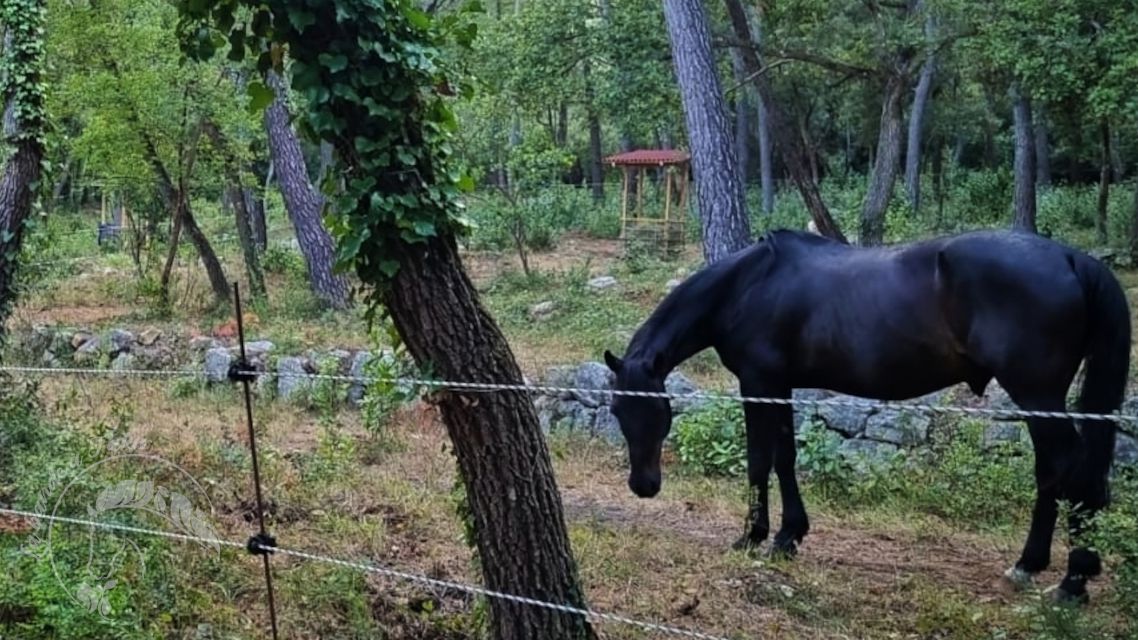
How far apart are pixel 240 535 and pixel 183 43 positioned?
2.22m

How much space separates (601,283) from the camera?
12.8m

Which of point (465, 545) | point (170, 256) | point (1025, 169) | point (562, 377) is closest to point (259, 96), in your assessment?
point (465, 545)

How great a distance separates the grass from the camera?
3420 mm

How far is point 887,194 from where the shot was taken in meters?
11.8

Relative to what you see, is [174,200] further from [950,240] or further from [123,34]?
[950,240]

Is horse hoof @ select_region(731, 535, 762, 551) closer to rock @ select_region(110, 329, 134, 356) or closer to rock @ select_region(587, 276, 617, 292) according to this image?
rock @ select_region(110, 329, 134, 356)

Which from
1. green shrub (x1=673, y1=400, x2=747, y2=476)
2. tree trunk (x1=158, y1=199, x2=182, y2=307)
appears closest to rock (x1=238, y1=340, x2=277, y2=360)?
tree trunk (x1=158, y1=199, x2=182, y2=307)

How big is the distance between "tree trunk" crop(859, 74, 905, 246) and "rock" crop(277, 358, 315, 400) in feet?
21.9

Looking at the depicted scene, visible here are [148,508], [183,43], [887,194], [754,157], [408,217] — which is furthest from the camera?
[754,157]

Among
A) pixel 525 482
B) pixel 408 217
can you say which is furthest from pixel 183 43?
pixel 525 482

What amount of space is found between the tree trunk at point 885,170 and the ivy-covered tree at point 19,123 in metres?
8.99

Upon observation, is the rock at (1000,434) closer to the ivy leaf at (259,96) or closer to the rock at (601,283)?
the ivy leaf at (259,96)

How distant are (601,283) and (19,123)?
825cm

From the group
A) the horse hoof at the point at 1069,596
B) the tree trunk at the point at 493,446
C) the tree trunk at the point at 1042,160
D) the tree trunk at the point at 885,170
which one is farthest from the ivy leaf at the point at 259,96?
the tree trunk at the point at 1042,160
